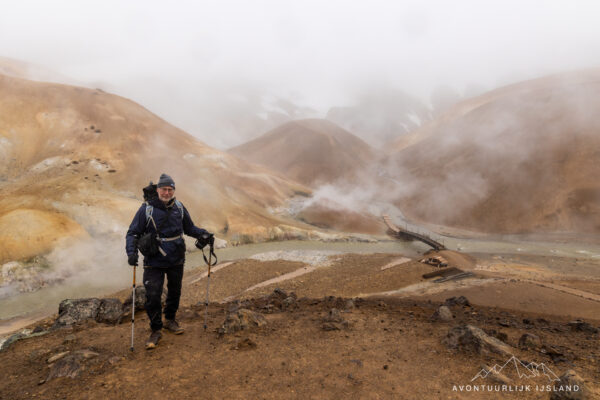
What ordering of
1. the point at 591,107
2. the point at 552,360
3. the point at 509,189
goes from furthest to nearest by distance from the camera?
1. the point at 591,107
2. the point at 509,189
3. the point at 552,360

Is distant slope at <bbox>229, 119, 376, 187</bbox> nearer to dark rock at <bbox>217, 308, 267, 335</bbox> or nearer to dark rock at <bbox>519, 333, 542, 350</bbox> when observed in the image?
dark rock at <bbox>217, 308, 267, 335</bbox>

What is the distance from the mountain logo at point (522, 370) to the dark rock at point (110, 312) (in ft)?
25.5

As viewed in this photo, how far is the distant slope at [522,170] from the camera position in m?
35.9

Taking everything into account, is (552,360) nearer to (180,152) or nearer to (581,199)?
(581,199)

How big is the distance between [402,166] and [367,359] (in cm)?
7100

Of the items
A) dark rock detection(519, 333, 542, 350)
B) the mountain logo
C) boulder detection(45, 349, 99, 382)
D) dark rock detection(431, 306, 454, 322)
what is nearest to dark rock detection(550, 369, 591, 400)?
the mountain logo

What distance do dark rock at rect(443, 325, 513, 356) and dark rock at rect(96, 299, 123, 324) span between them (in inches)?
292

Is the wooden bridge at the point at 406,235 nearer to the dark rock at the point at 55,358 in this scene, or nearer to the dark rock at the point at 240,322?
the dark rock at the point at 240,322

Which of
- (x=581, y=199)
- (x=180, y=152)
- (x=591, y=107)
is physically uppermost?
(x=591, y=107)

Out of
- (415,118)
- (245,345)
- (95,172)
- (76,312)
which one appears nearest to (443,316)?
(245,345)

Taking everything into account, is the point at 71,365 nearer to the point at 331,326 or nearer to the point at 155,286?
the point at 155,286

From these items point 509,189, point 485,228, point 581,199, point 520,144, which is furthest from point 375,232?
point 520,144

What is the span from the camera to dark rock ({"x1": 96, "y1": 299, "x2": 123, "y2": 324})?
7.87 metres

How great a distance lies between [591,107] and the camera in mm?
44031
